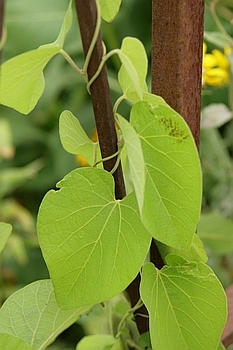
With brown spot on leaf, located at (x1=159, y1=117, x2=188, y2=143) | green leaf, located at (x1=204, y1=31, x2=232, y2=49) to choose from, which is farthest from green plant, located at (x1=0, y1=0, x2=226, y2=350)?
green leaf, located at (x1=204, y1=31, x2=232, y2=49)

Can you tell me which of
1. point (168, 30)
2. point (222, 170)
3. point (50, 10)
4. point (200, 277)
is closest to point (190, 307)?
point (200, 277)

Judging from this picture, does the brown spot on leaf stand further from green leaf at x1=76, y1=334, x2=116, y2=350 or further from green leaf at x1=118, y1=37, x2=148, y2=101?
green leaf at x1=76, y1=334, x2=116, y2=350

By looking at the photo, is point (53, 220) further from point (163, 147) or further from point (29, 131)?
point (29, 131)

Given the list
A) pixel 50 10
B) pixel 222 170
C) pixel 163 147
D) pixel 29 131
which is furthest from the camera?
pixel 29 131

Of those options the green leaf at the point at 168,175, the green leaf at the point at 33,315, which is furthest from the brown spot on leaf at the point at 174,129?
the green leaf at the point at 33,315

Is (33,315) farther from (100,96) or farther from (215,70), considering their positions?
(215,70)

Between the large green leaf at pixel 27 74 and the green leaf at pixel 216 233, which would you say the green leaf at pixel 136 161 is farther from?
the green leaf at pixel 216 233
